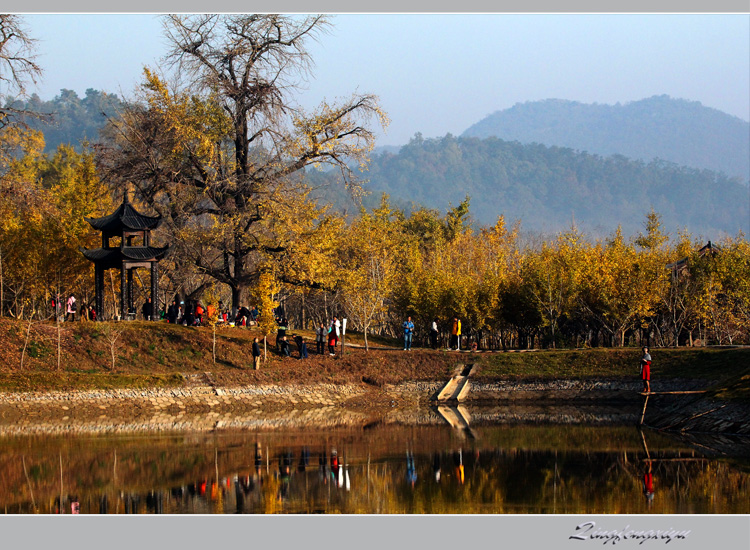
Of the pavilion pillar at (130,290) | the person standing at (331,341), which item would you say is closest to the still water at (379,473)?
the person standing at (331,341)

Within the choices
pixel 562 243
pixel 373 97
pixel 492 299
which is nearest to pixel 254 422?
pixel 492 299

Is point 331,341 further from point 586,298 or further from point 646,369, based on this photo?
point 646,369

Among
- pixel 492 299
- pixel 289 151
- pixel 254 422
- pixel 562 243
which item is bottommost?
pixel 254 422

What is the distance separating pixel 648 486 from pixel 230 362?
22.0 m

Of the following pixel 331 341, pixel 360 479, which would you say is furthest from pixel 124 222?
pixel 360 479

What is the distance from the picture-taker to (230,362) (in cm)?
3597

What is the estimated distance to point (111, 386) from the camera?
1249 inches

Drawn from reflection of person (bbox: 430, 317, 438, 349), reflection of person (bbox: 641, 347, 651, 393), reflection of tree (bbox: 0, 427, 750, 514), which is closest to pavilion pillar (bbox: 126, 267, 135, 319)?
reflection of person (bbox: 430, 317, 438, 349)

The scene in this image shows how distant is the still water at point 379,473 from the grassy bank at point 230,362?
7.71 metres

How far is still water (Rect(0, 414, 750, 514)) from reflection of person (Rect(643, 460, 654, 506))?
0.15ft

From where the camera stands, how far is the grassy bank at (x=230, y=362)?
32344mm

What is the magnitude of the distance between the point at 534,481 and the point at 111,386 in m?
19.1

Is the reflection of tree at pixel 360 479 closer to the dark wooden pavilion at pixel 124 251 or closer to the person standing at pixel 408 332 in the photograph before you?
the person standing at pixel 408 332

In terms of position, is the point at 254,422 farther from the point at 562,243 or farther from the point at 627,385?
the point at 562,243
